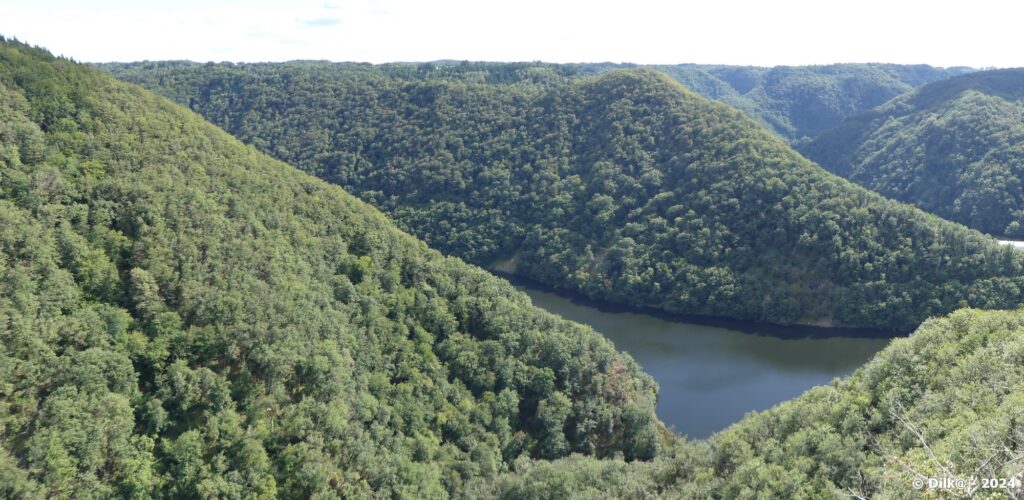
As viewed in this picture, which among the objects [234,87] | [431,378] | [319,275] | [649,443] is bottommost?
[649,443]

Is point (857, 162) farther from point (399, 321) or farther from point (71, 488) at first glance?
point (71, 488)

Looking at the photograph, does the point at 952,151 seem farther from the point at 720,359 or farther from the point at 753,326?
the point at 720,359

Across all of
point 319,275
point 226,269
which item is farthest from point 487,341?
point 226,269

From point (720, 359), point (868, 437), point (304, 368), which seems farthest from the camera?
point (720, 359)

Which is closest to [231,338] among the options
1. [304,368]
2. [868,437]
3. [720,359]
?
[304,368]

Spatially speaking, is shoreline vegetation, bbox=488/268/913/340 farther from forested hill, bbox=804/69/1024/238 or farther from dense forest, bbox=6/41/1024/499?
forested hill, bbox=804/69/1024/238

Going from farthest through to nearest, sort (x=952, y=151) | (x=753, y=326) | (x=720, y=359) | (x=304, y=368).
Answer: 1. (x=952, y=151)
2. (x=753, y=326)
3. (x=720, y=359)
4. (x=304, y=368)

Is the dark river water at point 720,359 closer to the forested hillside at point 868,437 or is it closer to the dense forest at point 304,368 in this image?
the dense forest at point 304,368

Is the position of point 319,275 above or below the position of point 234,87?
below
